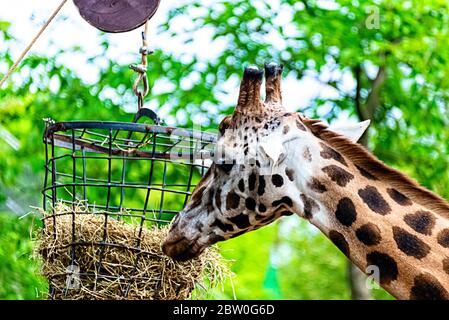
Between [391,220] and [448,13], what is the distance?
5.18 m

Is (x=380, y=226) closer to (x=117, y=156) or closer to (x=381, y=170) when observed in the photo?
(x=381, y=170)

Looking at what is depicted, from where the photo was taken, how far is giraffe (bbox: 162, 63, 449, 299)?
3.14 metres

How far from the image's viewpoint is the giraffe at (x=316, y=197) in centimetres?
314

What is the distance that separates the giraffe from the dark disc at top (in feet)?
1.79

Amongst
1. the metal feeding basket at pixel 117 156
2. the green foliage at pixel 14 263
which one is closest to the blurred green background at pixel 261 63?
the green foliage at pixel 14 263

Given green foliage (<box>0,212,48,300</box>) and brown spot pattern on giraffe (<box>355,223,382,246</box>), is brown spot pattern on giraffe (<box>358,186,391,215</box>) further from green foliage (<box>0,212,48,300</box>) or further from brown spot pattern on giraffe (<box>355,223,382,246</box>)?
green foliage (<box>0,212,48,300</box>)

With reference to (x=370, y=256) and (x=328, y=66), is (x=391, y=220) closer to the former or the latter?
(x=370, y=256)

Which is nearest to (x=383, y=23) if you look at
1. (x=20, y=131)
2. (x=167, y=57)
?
(x=167, y=57)

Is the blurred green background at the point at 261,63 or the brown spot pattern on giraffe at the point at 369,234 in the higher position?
the brown spot pattern on giraffe at the point at 369,234

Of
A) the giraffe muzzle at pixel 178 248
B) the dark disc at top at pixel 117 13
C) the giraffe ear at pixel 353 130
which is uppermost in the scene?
the dark disc at top at pixel 117 13

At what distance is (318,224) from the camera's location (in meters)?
3.26

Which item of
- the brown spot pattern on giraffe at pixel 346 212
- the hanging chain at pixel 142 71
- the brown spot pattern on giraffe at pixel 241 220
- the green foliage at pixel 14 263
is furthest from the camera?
the green foliage at pixel 14 263

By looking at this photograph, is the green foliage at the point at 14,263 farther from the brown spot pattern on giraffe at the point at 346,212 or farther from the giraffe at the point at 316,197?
the brown spot pattern on giraffe at the point at 346,212

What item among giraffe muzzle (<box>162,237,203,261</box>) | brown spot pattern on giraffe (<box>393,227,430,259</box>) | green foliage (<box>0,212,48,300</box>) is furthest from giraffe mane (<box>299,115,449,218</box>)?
green foliage (<box>0,212,48,300</box>)
